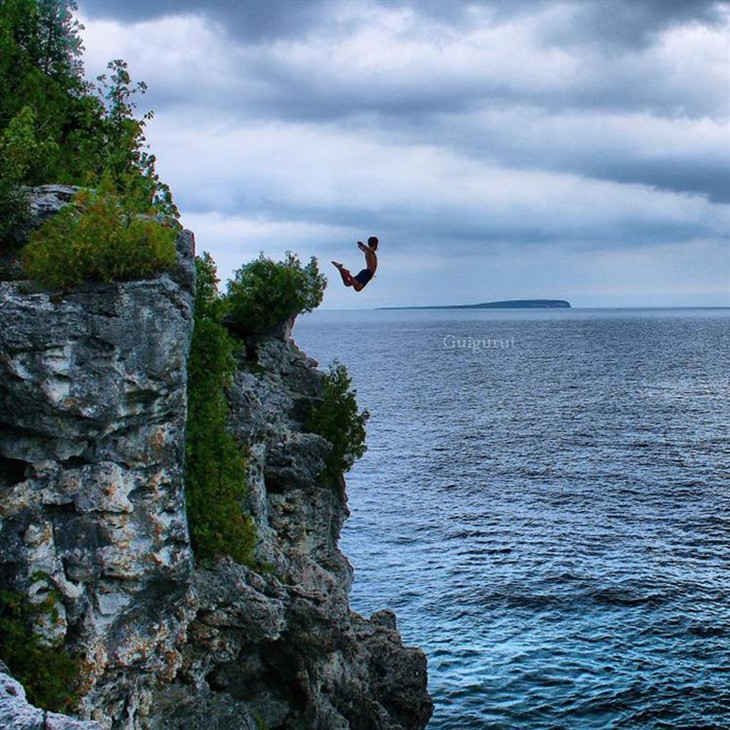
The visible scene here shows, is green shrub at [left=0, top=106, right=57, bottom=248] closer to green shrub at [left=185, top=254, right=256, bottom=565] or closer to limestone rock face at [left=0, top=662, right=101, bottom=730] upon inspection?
green shrub at [left=185, top=254, right=256, bottom=565]

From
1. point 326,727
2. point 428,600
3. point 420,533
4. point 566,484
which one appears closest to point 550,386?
point 566,484

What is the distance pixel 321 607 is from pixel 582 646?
23.9m

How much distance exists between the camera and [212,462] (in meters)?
29.4

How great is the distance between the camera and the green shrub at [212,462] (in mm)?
28969

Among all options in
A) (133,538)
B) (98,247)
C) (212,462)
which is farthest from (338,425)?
(98,247)

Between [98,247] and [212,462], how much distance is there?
9.12m

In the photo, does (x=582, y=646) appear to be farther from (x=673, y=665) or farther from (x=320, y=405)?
(x=320, y=405)

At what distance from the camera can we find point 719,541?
64.1 meters

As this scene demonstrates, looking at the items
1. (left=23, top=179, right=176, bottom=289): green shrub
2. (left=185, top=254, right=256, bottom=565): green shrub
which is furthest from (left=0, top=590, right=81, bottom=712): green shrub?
(left=23, top=179, right=176, bottom=289): green shrub

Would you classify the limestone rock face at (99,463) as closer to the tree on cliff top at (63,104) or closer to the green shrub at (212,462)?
the green shrub at (212,462)

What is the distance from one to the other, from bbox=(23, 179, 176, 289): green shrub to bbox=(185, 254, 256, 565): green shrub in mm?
5442

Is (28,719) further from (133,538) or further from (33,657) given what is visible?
(133,538)

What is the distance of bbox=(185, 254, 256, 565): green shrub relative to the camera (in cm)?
2897

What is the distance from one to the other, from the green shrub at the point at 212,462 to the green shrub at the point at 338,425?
14.1m
